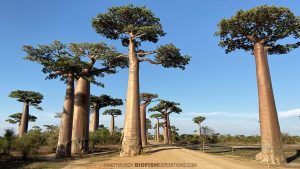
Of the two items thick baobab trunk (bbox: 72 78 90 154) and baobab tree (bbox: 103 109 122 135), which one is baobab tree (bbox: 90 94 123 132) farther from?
thick baobab trunk (bbox: 72 78 90 154)

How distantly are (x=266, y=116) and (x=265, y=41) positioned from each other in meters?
5.33

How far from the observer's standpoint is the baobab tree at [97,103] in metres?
38.2

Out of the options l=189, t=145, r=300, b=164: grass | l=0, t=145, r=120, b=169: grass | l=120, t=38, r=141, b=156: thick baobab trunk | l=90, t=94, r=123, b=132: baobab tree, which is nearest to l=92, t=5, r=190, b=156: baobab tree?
l=120, t=38, r=141, b=156: thick baobab trunk

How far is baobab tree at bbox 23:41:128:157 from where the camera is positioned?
20.1 m

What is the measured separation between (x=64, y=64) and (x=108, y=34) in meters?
4.01

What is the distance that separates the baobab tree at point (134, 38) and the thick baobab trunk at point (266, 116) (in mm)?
5465

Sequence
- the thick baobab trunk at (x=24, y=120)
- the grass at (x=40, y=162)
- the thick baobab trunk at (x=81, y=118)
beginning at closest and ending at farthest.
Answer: the grass at (x=40, y=162) → the thick baobab trunk at (x=81, y=118) → the thick baobab trunk at (x=24, y=120)

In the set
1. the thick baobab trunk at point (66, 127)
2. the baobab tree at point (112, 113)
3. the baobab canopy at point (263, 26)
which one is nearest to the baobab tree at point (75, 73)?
the thick baobab trunk at point (66, 127)

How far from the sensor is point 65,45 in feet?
71.7

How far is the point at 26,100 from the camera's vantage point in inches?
1462

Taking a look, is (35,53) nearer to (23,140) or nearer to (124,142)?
(23,140)

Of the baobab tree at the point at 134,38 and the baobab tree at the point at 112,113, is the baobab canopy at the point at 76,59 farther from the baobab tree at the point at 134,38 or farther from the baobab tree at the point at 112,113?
the baobab tree at the point at 112,113

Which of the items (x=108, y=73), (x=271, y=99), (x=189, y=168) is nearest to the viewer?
(x=189, y=168)

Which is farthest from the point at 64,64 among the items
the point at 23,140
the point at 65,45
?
the point at 23,140
